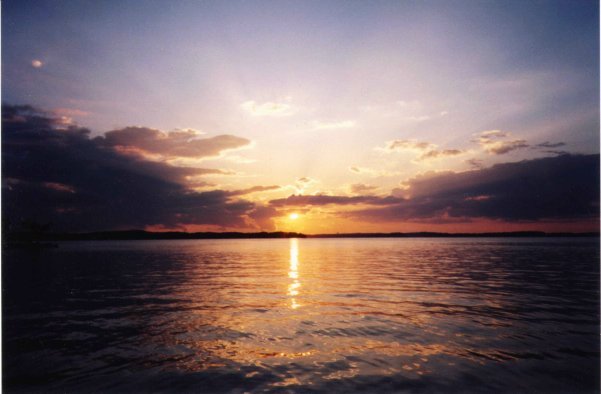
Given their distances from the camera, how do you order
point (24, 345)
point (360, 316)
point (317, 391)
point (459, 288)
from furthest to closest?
point (459, 288)
point (360, 316)
point (24, 345)
point (317, 391)

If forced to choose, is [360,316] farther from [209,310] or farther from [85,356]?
[85,356]

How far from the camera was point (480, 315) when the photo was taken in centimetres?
1399

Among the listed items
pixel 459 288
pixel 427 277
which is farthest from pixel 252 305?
pixel 427 277

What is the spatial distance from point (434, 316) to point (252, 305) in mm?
7776

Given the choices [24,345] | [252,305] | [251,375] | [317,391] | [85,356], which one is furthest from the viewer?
[252,305]

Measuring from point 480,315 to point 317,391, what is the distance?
948cm

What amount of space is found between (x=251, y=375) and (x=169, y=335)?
453cm

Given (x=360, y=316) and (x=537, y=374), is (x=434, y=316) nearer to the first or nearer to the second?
(x=360, y=316)

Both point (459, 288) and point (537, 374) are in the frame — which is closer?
point (537, 374)

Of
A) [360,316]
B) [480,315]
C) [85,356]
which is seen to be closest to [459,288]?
[480,315]

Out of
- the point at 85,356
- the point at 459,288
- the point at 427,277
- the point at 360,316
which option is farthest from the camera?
the point at 427,277

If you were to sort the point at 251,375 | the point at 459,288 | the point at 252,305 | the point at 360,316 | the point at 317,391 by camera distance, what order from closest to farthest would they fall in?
the point at 317,391, the point at 251,375, the point at 360,316, the point at 252,305, the point at 459,288

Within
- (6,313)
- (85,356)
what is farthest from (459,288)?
(6,313)

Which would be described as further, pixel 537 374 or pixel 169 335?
pixel 169 335
